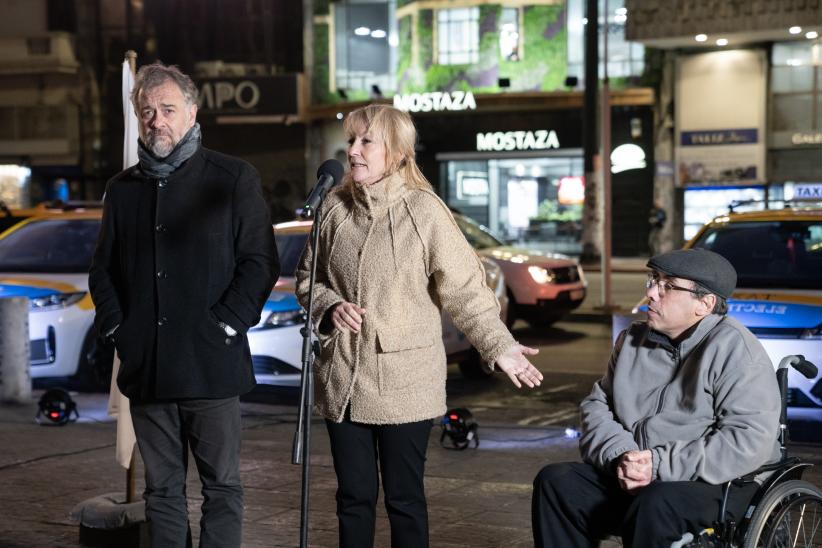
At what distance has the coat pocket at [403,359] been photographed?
455 centimetres

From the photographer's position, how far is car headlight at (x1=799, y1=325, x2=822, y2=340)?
Result: 8.48 metres

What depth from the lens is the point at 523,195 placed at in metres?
33.2

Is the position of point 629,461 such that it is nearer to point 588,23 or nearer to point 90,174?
point 588,23

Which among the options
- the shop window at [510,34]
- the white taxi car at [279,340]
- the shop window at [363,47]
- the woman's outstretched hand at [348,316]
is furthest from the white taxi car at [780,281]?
the shop window at [363,47]

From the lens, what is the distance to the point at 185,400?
466 centimetres

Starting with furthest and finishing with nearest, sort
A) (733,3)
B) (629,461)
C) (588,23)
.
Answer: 1. (733,3)
2. (588,23)
3. (629,461)

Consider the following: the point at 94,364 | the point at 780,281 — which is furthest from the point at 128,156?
the point at 94,364

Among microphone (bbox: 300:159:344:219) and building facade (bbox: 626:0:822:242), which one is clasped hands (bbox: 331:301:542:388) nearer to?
microphone (bbox: 300:159:344:219)

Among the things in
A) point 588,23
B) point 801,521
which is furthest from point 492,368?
point 588,23

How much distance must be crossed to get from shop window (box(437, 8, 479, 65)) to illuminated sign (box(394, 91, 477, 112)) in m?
1.02

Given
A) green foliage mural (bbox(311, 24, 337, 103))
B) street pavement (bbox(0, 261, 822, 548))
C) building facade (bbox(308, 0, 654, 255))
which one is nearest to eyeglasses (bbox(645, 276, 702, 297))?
street pavement (bbox(0, 261, 822, 548))

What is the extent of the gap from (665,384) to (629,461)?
34 cm

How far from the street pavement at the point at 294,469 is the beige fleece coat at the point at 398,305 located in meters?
1.77

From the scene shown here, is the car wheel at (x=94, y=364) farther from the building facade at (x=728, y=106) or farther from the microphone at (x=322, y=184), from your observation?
the building facade at (x=728, y=106)
